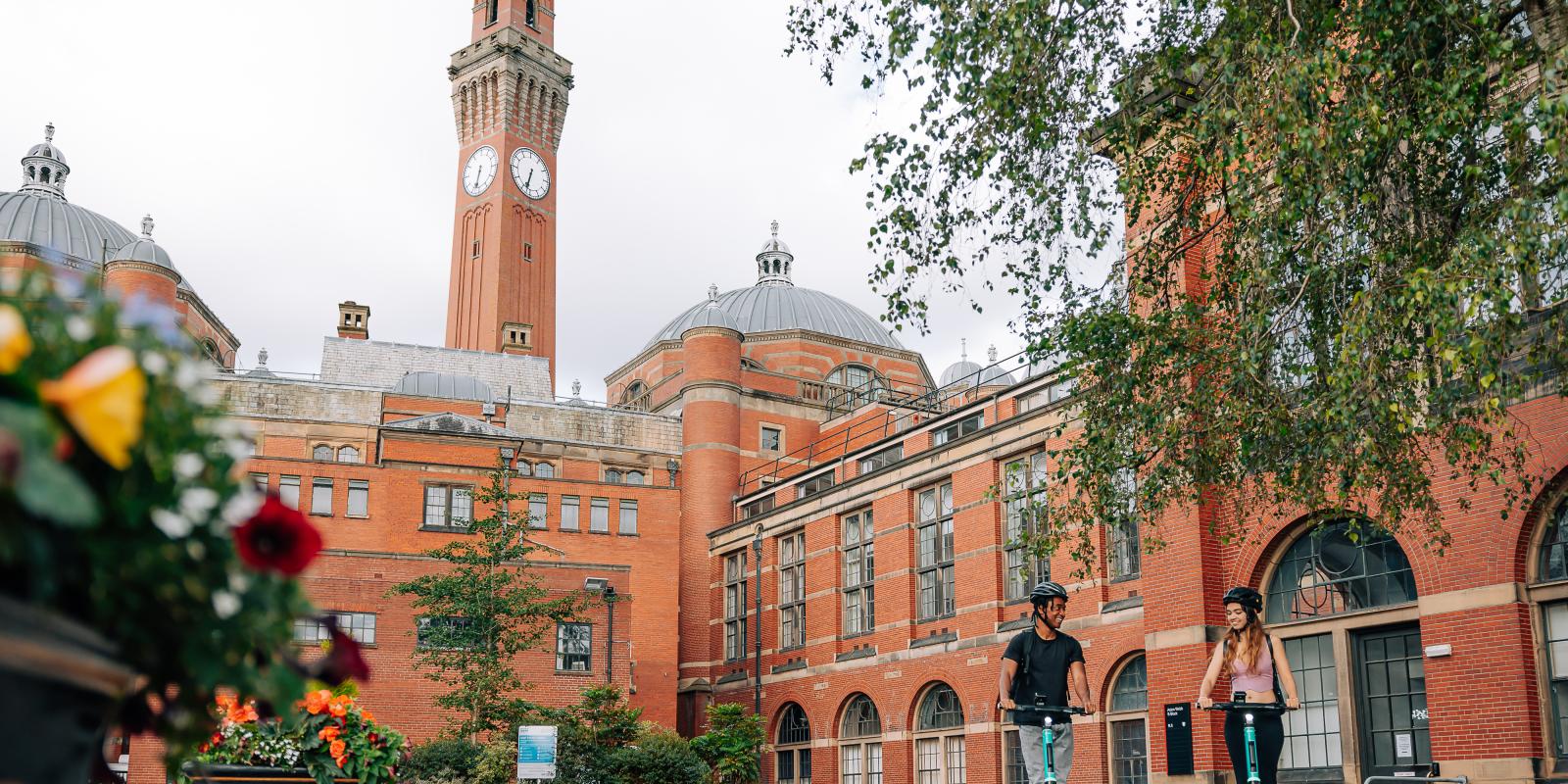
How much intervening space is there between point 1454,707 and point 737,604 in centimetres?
3027

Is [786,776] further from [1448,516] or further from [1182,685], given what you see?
[1448,516]

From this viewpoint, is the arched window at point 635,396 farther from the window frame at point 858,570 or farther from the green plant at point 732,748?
the green plant at point 732,748

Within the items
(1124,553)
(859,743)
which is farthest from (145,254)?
(1124,553)

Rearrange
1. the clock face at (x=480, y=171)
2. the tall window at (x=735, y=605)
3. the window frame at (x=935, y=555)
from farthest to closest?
the clock face at (x=480, y=171) → the tall window at (x=735, y=605) → the window frame at (x=935, y=555)

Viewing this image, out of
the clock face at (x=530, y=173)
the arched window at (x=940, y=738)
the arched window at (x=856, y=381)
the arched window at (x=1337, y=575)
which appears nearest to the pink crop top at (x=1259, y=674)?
the arched window at (x=1337, y=575)

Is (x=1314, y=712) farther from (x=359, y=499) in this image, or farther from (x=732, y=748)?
(x=359, y=499)

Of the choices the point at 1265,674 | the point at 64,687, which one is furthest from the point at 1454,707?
the point at 64,687

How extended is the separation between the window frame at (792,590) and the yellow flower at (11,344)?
4040cm

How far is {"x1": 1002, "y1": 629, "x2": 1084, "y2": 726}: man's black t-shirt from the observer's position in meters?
9.84

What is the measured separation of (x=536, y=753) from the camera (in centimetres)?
2531

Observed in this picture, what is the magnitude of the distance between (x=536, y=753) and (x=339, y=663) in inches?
928

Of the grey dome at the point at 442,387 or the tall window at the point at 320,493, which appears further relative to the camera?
the grey dome at the point at 442,387

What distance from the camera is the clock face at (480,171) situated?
77.4 m

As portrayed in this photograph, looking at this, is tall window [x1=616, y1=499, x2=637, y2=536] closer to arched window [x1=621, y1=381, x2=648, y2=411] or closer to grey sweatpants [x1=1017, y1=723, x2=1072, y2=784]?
arched window [x1=621, y1=381, x2=648, y2=411]
